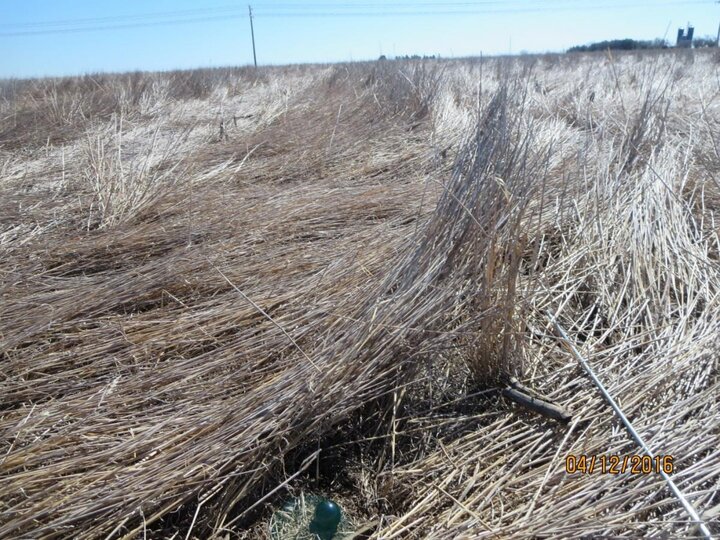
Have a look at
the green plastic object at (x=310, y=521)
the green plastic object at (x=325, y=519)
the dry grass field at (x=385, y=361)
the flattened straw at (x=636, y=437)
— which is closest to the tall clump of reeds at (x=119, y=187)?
the dry grass field at (x=385, y=361)

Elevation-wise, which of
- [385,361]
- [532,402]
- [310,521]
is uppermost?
[385,361]

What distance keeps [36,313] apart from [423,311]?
5.74 feet

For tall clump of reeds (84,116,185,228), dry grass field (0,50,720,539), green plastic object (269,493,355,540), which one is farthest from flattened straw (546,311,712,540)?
tall clump of reeds (84,116,185,228)

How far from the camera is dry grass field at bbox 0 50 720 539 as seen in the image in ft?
4.51

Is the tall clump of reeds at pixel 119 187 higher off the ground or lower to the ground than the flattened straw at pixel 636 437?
higher

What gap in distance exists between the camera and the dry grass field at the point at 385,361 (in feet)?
4.51

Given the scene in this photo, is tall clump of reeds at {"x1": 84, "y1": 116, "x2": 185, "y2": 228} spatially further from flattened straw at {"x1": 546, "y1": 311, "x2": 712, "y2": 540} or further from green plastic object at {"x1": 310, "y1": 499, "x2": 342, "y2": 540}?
flattened straw at {"x1": 546, "y1": 311, "x2": 712, "y2": 540}

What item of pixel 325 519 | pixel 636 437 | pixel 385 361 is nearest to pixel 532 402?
pixel 636 437

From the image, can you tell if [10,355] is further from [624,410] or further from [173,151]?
[173,151]

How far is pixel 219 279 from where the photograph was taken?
8.36 ft

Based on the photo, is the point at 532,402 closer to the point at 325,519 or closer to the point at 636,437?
the point at 636,437

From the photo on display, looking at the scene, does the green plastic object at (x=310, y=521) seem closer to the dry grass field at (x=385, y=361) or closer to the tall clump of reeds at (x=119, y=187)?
the dry grass field at (x=385, y=361)

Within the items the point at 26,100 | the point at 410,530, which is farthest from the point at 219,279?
the point at 26,100

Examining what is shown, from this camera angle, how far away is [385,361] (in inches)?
65.7
